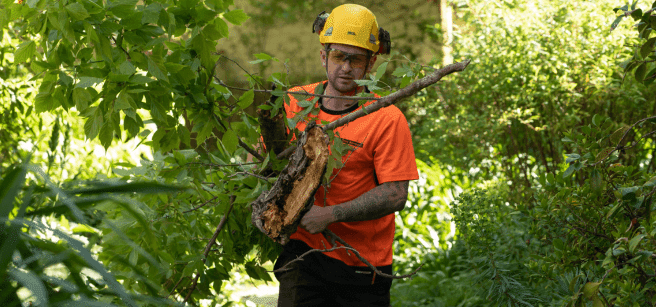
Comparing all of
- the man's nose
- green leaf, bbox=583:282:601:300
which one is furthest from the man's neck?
green leaf, bbox=583:282:601:300

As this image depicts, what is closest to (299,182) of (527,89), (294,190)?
(294,190)

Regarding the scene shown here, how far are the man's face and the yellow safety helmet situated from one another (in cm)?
4

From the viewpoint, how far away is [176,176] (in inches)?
84.4

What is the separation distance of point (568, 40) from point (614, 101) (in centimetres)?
66

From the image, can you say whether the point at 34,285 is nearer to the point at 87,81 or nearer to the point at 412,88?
the point at 87,81

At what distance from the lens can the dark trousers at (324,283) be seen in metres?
2.42

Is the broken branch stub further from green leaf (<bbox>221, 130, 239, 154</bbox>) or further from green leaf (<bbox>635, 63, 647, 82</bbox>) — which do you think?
green leaf (<bbox>635, 63, 647, 82</bbox>)

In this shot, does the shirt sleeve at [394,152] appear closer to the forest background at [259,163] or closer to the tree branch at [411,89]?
the forest background at [259,163]

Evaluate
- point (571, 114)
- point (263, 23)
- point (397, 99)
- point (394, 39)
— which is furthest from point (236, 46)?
point (397, 99)

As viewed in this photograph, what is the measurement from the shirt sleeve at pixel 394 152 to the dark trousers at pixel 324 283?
458mm

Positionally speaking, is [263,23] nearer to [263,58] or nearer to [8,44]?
[8,44]

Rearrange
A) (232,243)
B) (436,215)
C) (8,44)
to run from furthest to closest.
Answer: (436,215)
(8,44)
(232,243)

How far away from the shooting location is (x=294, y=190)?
2066mm

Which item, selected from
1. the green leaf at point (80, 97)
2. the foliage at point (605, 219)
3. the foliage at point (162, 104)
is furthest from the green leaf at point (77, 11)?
the foliage at point (605, 219)
